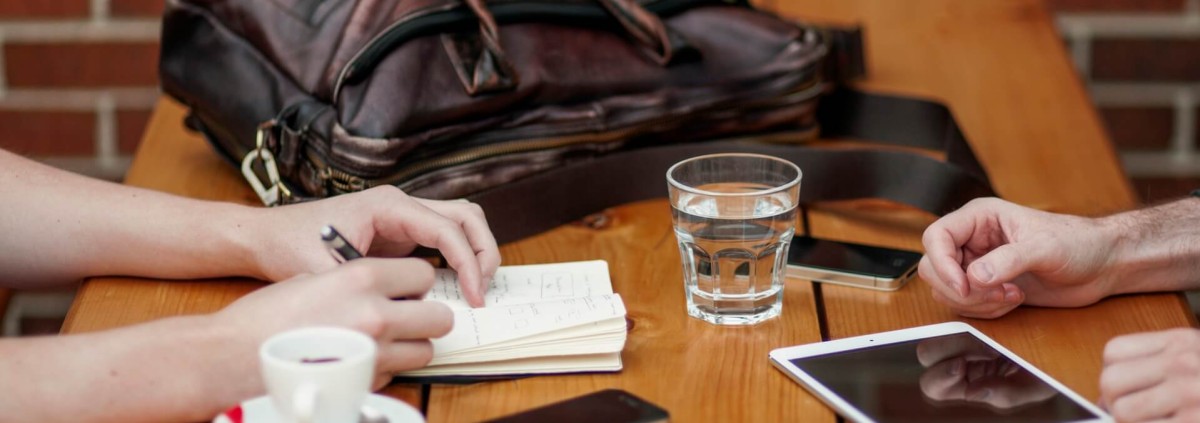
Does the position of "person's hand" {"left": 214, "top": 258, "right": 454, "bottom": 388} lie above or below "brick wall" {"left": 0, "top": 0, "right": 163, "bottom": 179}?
above

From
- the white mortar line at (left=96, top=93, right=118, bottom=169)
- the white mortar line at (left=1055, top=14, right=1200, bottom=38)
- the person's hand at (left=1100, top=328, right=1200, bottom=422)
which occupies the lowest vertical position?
the white mortar line at (left=96, top=93, right=118, bottom=169)

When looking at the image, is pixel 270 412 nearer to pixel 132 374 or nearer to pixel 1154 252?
pixel 132 374

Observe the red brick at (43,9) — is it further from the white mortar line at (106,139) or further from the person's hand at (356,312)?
the person's hand at (356,312)

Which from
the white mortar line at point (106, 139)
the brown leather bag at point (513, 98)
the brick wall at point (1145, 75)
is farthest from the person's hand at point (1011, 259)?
the white mortar line at point (106, 139)

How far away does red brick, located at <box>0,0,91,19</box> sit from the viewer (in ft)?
6.86

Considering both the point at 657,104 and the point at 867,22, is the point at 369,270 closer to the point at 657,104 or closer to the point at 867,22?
the point at 657,104

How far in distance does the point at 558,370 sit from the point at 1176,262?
0.54 meters

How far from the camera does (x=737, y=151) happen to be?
1.40 metres

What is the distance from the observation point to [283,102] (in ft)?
4.11

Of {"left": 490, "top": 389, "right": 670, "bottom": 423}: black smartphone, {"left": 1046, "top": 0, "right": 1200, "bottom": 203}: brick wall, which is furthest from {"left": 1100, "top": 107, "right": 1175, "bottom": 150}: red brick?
{"left": 490, "top": 389, "right": 670, "bottom": 423}: black smartphone

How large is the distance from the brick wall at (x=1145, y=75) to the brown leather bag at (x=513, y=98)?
3.01 feet

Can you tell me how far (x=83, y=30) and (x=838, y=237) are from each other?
1.42 meters

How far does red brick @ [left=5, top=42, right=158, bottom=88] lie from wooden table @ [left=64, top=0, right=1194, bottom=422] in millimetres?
495

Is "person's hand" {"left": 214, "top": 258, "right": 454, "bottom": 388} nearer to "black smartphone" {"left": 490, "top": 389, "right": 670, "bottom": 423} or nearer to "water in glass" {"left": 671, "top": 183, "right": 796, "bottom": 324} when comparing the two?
"black smartphone" {"left": 490, "top": 389, "right": 670, "bottom": 423}
